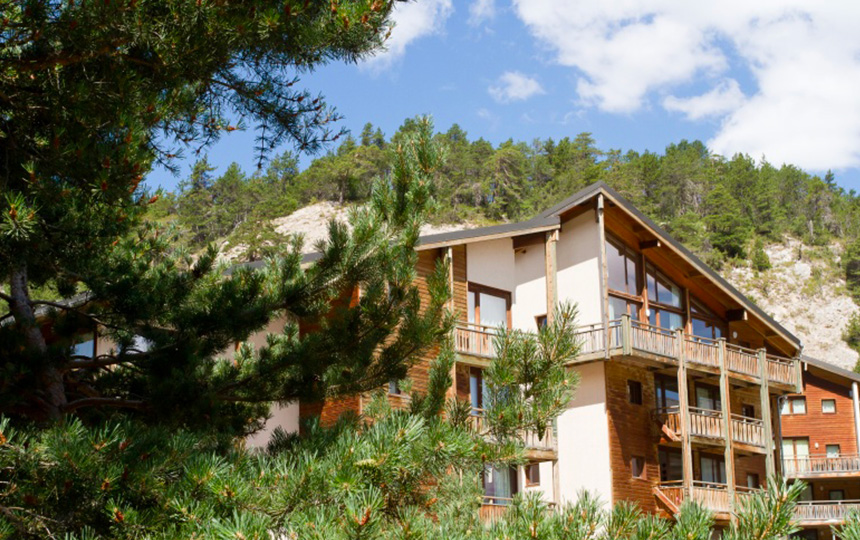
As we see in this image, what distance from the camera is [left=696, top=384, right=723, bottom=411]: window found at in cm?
3064

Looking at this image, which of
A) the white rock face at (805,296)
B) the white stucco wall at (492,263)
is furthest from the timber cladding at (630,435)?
the white rock face at (805,296)

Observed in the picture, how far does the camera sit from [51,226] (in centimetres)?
742

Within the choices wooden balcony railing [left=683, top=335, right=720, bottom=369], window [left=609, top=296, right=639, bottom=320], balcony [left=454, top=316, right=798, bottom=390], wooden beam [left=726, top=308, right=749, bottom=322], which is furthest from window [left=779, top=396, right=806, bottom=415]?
window [left=609, top=296, right=639, bottom=320]

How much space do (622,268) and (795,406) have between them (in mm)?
14958

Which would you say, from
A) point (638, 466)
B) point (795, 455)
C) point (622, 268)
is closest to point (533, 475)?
point (638, 466)

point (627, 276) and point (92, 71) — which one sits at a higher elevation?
point (627, 276)

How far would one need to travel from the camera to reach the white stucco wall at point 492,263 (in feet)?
84.0

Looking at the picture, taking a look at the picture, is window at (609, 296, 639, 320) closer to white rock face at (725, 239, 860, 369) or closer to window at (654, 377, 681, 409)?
window at (654, 377, 681, 409)

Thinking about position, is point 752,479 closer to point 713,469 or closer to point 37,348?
point 713,469

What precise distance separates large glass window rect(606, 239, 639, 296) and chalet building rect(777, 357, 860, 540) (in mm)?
12410

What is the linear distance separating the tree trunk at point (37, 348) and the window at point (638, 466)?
67.2ft

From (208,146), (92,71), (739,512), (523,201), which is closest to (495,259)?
(208,146)

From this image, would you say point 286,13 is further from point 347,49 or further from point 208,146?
point 208,146

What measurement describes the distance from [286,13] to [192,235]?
6703cm
